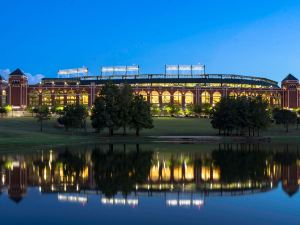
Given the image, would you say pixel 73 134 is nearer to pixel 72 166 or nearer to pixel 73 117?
pixel 73 117

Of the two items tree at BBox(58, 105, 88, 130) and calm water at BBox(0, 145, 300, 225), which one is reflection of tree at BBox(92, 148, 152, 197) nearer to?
calm water at BBox(0, 145, 300, 225)

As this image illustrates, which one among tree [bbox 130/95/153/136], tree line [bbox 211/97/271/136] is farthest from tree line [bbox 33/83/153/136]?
tree line [bbox 211/97/271/136]

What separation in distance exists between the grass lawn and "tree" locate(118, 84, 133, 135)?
3173 mm

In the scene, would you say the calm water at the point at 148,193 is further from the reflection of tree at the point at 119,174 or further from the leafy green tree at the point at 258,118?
the leafy green tree at the point at 258,118

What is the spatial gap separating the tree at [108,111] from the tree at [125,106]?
2.01 feet

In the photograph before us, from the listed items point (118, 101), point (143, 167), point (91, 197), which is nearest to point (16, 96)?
point (118, 101)

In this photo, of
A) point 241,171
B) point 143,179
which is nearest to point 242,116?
point 241,171

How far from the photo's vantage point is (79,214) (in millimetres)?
21422

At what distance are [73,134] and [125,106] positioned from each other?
12.3 metres

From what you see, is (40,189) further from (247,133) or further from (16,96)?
(16,96)

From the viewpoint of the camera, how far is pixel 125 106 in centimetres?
9681

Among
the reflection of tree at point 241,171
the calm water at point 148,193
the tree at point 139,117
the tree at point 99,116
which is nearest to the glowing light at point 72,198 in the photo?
the calm water at point 148,193

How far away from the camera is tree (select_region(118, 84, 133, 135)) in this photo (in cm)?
9538

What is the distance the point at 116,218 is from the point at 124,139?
69025 mm
